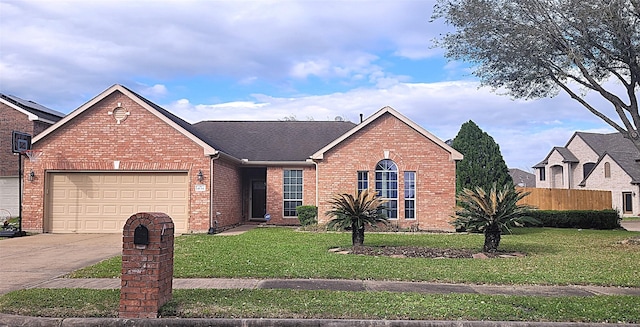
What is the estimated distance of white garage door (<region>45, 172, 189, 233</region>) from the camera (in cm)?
Answer: 1952

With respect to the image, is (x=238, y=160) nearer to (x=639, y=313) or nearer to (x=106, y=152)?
(x=106, y=152)

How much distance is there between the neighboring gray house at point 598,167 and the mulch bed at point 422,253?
33134 millimetres

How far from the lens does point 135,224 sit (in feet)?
23.1

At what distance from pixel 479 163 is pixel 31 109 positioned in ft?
81.1

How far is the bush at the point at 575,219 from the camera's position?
81.5ft

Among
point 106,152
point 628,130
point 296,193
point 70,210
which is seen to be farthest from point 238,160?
point 628,130

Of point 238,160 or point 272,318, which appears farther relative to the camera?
point 238,160

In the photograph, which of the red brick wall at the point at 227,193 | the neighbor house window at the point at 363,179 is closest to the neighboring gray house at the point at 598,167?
the neighbor house window at the point at 363,179

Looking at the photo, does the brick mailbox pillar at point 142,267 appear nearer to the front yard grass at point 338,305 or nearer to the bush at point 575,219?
the front yard grass at point 338,305

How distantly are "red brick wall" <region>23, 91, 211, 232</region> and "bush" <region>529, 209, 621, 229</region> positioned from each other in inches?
620

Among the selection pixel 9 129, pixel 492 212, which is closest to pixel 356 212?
pixel 492 212

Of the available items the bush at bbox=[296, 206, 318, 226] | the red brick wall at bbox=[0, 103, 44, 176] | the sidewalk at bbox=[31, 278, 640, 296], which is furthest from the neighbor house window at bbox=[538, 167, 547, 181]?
the sidewalk at bbox=[31, 278, 640, 296]

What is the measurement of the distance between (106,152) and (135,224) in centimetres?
1372

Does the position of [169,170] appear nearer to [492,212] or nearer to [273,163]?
[273,163]
